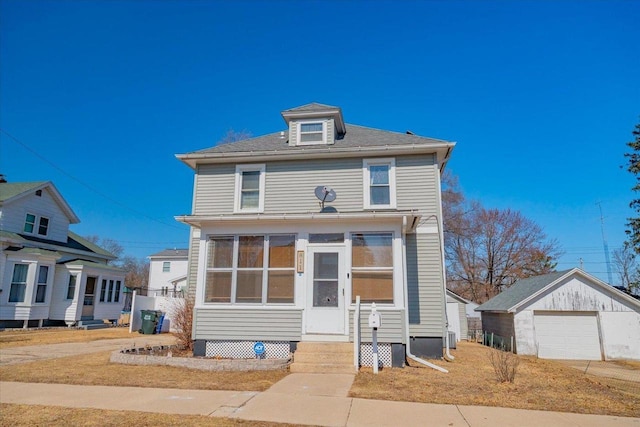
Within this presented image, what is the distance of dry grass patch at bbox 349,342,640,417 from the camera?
5.86 meters

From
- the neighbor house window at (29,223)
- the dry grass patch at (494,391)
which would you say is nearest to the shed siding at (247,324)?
the dry grass patch at (494,391)

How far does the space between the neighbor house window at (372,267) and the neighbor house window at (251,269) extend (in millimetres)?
1568

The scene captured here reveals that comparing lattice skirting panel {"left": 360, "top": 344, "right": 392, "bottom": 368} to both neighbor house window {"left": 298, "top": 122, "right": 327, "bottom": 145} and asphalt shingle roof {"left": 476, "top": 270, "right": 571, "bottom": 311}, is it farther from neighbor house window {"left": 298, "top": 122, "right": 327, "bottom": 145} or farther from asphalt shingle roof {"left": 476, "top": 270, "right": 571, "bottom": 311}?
asphalt shingle roof {"left": 476, "top": 270, "right": 571, "bottom": 311}

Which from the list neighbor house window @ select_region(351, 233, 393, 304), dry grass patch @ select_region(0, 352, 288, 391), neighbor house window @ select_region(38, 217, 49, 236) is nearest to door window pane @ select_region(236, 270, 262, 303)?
dry grass patch @ select_region(0, 352, 288, 391)

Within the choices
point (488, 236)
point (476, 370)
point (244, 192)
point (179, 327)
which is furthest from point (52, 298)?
point (488, 236)

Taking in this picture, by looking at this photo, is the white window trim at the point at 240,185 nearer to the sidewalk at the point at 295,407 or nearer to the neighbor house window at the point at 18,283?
the sidewalk at the point at 295,407

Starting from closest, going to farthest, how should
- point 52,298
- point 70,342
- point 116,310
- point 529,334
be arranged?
point 70,342, point 529,334, point 52,298, point 116,310

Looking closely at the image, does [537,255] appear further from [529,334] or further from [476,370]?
[476,370]

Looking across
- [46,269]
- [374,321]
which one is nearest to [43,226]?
[46,269]

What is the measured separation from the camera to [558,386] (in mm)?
7355

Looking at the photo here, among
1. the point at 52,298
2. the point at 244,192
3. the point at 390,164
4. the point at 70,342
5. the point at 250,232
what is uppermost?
the point at 390,164

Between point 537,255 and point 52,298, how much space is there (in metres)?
33.2

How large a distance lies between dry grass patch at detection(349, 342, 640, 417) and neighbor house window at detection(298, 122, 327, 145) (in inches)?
294

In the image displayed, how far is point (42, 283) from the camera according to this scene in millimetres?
18891
